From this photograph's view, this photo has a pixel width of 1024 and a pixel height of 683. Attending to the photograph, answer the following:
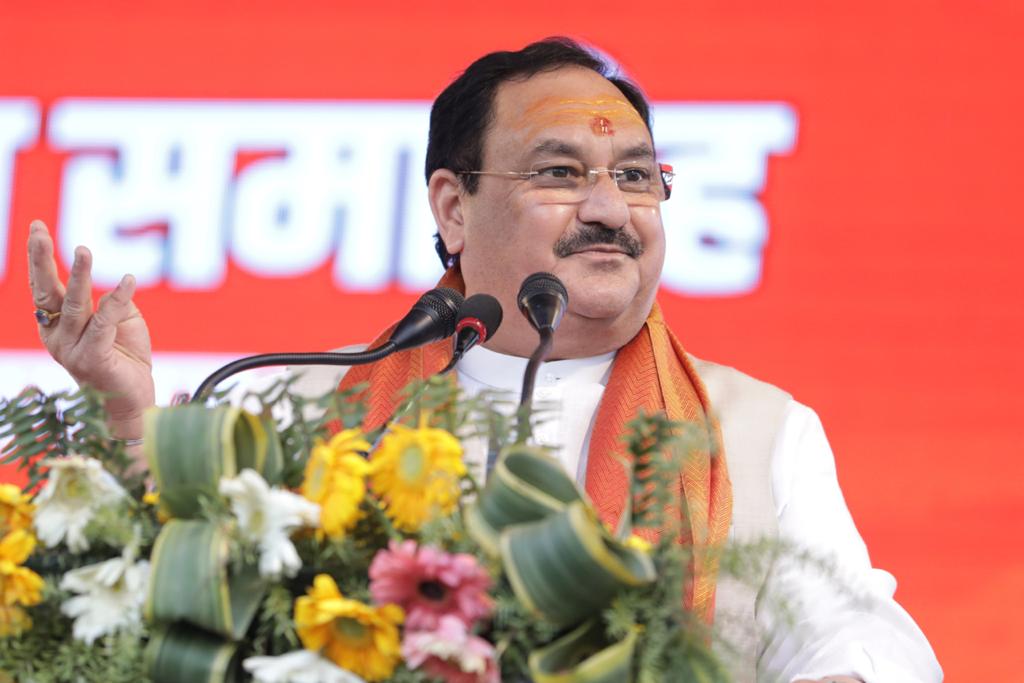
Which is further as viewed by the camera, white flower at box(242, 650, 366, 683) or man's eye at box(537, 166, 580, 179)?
man's eye at box(537, 166, 580, 179)

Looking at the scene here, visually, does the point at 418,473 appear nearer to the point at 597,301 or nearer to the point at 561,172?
the point at 597,301

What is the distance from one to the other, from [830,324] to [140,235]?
155 cm

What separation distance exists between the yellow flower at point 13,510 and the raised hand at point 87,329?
2.59 ft

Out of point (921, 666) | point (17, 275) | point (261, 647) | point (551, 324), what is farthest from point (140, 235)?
point (261, 647)

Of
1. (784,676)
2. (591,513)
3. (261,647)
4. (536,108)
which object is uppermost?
(536,108)

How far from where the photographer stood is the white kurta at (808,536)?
1900mm

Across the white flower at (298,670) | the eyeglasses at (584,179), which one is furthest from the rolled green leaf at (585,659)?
the eyeglasses at (584,179)

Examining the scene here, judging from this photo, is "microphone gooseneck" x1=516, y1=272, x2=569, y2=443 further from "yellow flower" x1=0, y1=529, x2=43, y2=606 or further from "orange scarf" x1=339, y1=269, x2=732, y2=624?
"yellow flower" x1=0, y1=529, x2=43, y2=606

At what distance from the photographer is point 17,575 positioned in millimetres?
979

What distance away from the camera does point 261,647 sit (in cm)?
96

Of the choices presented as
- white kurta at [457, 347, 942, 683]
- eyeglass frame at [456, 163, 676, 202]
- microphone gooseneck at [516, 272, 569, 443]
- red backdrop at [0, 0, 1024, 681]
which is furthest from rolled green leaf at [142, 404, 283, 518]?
red backdrop at [0, 0, 1024, 681]

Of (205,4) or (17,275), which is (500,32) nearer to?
(205,4)

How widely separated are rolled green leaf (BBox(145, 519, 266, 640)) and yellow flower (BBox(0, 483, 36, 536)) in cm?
16

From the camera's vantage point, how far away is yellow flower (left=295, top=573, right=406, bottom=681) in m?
0.91
